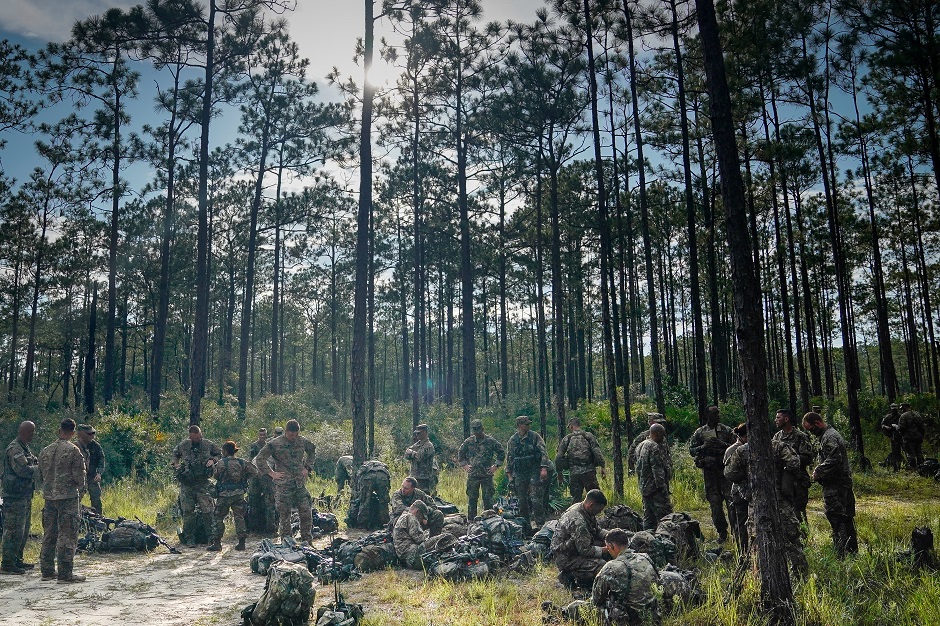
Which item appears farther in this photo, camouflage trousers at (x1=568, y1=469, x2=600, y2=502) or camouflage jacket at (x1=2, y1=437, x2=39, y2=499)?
camouflage trousers at (x1=568, y1=469, x2=600, y2=502)

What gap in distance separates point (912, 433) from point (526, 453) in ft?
40.7

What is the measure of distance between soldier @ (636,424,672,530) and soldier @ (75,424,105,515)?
32.9 feet

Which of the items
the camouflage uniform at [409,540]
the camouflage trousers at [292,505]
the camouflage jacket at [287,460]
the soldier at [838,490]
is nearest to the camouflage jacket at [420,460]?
the camouflage jacket at [287,460]

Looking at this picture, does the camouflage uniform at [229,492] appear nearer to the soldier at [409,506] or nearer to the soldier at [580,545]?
the soldier at [409,506]

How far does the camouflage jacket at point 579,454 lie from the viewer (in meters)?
11.7

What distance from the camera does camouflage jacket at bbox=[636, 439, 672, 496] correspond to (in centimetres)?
935

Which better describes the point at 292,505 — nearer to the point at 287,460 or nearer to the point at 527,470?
the point at 287,460

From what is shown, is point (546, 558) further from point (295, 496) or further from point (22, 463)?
point (22, 463)

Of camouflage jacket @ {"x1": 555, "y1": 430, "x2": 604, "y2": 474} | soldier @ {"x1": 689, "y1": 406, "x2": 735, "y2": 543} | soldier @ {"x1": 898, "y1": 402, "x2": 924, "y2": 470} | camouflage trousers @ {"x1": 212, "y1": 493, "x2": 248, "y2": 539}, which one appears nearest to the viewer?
soldier @ {"x1": 689, "y1": 406, "x2": 735, "y2": 543}

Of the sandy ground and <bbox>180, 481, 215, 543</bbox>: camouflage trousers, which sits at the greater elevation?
<bbox>180, 481, 215, 543</bbox>: camouflage trousers

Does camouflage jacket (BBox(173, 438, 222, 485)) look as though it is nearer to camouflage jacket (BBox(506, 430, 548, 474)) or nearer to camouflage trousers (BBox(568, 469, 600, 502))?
camouflage jacket (BBox(506, 430, 548, 474))

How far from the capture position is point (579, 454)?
38.5 ft

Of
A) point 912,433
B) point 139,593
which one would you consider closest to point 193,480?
point 139,593

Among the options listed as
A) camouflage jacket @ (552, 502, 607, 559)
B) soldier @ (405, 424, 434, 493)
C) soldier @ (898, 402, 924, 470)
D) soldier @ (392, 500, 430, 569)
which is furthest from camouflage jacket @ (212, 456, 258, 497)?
soldier @ (898, 402, 924, 470)
